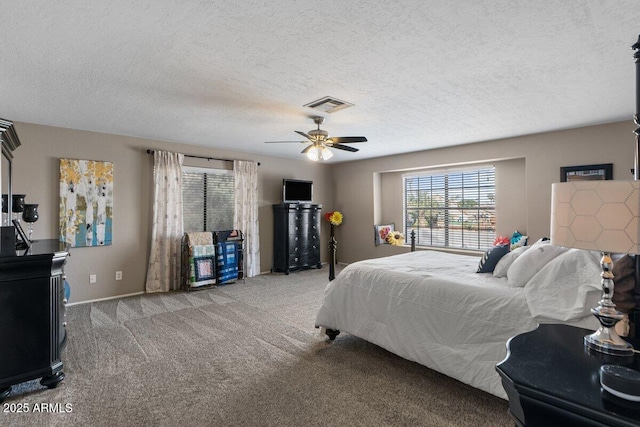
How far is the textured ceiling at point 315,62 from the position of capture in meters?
1.81

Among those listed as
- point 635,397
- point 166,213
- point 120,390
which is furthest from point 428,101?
point 166,213

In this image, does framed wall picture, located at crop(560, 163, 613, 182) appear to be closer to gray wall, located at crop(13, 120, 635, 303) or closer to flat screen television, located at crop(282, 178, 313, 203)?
gray wall, located at crop(13, 120, 635, 303)

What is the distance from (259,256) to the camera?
20.6ft

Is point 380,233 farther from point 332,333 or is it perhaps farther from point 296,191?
point 332,333

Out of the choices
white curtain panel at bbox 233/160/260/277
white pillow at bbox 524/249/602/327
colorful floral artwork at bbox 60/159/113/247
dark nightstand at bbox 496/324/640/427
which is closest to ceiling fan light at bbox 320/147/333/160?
white pillow at bbox 524/249/602/327

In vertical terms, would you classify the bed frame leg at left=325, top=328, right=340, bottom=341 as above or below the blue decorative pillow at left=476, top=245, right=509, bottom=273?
below

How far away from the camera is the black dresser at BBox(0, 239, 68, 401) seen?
2.21 metres

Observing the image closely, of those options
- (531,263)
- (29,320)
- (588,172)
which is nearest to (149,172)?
(29,320)

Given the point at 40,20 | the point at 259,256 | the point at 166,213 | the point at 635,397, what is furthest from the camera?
the point at 259,256

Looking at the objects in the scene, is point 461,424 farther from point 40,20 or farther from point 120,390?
point 40,20

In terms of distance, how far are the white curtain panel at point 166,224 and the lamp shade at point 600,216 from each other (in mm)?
5156

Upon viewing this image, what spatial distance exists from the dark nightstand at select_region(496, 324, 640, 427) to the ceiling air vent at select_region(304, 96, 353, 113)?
105 inches

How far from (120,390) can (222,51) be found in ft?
8.42

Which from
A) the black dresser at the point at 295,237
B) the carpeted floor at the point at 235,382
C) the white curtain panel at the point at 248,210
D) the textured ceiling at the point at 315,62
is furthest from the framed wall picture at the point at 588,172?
the white curtain panel at the point at 248,210
